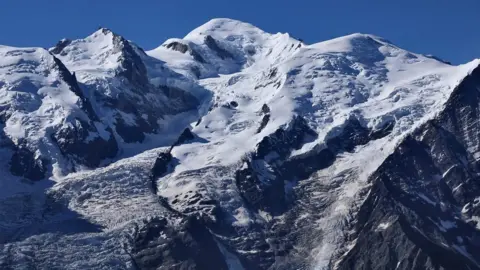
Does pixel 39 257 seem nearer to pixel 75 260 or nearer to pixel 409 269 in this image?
pixel 75 260

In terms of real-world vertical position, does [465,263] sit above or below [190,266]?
below

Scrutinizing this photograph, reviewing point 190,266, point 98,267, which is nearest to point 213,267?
point 190,266

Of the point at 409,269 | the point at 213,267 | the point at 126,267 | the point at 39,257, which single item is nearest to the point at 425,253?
the point at 409,269

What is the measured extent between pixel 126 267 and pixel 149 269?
346cm

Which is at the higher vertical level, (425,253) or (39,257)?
(39,257)

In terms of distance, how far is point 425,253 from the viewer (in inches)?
7800

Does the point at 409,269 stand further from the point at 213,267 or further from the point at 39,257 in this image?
the point at 39,257

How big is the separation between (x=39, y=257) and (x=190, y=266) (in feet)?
69.8

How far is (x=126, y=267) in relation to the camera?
198 meters

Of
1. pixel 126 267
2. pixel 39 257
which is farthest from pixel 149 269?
pixel 39 257

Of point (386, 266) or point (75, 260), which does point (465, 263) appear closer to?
point (386, 266)

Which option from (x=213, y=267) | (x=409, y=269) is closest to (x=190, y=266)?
(x=213, y=267)

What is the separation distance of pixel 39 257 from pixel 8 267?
18.5 ft

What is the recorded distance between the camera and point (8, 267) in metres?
195
